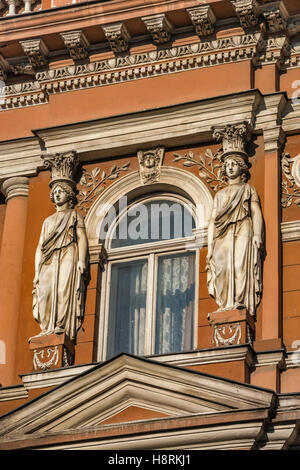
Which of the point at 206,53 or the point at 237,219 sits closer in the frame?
the point at 237,219

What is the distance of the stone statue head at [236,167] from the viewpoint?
19.7 metres

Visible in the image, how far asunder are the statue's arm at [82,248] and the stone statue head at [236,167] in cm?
187

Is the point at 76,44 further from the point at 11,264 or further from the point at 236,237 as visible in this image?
the point at 236,237

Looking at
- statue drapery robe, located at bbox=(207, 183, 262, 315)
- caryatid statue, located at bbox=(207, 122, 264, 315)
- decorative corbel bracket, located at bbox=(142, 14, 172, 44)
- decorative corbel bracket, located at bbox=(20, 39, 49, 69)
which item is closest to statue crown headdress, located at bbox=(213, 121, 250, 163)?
caryatid statue, located at bbox=(207, 122, 264, 315)

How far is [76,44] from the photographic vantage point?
68.9ft

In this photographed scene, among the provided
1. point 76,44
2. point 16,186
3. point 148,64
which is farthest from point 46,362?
point 76,44

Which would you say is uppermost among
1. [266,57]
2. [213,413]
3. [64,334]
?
[266,57]

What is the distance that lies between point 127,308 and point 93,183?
1.72 metres

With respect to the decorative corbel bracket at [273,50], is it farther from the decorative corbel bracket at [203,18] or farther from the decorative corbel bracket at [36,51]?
the decorative corbel bracket at [36,51]

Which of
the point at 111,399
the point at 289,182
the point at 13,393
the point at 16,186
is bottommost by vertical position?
the point at 111,399

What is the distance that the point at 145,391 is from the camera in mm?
18062

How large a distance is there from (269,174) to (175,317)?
203cm

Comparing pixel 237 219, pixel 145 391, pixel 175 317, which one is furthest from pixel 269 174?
pixel 145 391

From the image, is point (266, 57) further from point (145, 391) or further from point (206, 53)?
point (145, 391)
